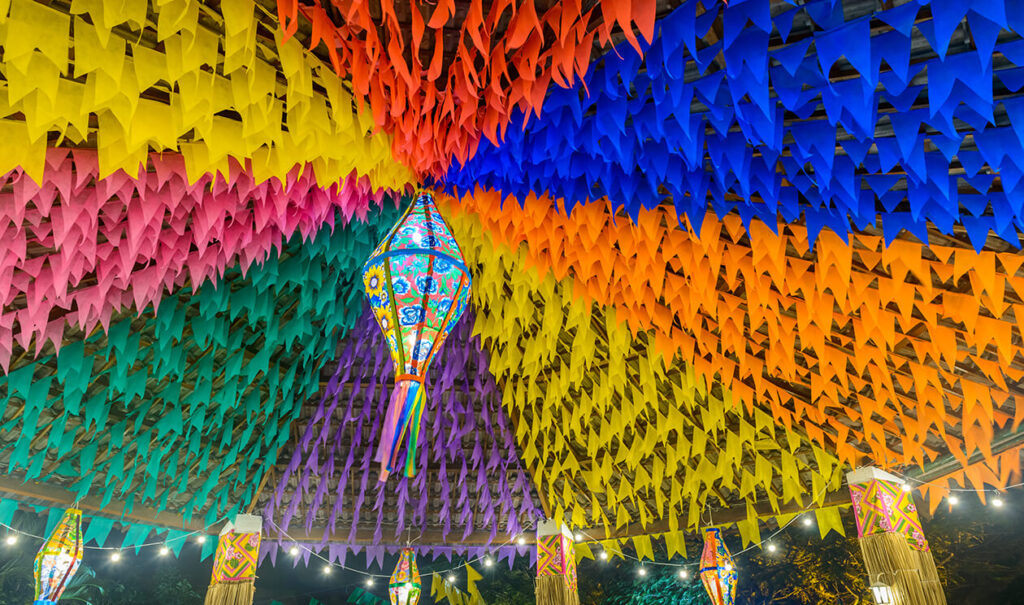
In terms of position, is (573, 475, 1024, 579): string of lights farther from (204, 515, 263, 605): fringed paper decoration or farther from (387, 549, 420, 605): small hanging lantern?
(204, 515, 263, 605): fringed paper decoration

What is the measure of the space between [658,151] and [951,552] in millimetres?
12789

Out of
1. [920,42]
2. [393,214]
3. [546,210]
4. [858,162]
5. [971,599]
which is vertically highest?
[393,214]

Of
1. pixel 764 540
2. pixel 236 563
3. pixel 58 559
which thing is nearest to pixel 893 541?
pixel 764 540

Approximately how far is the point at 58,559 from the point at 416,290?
260 inches

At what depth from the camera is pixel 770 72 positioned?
313 cm

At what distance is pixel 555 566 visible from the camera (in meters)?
8.98

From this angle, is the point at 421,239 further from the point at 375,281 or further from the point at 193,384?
the point at 193,384

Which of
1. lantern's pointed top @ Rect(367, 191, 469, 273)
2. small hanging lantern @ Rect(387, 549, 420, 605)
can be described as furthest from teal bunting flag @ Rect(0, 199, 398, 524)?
small hanging lantern @ Rect(387, 549, 420, 605)

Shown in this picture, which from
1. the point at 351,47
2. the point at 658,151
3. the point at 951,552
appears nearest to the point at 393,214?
the point at 351,47

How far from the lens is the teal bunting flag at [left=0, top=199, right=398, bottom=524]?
5766 millimetres

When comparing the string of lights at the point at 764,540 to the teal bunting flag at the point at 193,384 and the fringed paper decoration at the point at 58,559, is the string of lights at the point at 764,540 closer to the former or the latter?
the teal bunting flag at the point at 193,384

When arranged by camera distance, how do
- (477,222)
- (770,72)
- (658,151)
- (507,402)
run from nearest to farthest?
(770,72), (658,151), (477,222), (507,402)

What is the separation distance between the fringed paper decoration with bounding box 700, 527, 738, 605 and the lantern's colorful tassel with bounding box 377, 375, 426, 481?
646 centimetres

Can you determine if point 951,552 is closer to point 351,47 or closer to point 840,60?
point 840,60
